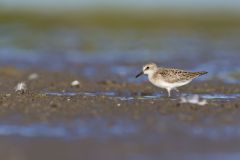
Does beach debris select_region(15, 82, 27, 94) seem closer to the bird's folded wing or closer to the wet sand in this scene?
the wet sand

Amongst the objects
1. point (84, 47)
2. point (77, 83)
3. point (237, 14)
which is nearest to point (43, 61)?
point (84, 47)

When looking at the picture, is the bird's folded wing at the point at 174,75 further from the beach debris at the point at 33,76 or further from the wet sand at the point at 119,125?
the beach debris at the point at 33,76

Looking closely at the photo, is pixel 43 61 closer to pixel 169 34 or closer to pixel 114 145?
pixel 169 34

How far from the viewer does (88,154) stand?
11.2 meters

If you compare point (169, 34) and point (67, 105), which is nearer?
point (67, 105)

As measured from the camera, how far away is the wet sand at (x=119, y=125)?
1132 centimetres

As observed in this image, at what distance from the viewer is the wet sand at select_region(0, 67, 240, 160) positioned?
1132 cm

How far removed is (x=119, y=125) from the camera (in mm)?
12938

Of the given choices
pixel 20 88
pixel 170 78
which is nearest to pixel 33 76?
pixel 20 88

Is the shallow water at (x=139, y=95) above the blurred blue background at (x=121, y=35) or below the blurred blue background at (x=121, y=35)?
below

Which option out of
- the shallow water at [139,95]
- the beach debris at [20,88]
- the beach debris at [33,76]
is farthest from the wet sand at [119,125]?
the beach debris at [33,76]

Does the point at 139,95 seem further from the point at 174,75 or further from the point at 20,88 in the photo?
the point at 20,88

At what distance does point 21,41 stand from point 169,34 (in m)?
6.80

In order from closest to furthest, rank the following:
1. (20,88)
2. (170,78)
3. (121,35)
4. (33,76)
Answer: (170,78)
(20,88)
(33,76)
(121,35)
